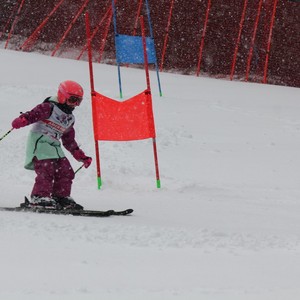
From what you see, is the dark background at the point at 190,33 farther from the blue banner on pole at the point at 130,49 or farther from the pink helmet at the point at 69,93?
the pink helmet at the point at 69,93

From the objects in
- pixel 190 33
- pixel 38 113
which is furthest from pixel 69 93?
pixel 190 33

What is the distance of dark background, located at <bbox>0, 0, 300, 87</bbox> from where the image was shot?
625 inches

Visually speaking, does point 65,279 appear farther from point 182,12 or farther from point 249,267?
point 182,12

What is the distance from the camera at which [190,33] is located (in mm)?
15938

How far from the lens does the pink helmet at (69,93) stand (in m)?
5.95

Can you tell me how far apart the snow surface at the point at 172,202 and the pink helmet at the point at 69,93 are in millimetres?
1054

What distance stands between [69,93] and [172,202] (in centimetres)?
166

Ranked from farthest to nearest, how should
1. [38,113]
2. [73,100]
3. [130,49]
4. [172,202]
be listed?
1. [130,49]
2. [172,202]
3. [73,100]
4. [38,113]

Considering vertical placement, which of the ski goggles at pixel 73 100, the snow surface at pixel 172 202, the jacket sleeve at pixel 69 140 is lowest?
the snow surface at pixel 172 202

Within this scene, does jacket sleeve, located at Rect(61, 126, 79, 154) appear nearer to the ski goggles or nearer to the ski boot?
the ski goggles

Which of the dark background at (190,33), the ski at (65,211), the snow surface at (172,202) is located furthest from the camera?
the dark background at (190,33)

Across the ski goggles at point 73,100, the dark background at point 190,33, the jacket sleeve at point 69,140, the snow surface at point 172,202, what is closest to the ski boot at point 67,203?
the snow surface at point 172,202

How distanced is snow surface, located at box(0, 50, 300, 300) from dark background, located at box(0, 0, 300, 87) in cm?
126

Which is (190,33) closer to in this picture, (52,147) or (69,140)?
(69,140)
